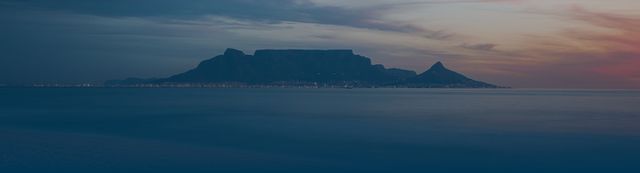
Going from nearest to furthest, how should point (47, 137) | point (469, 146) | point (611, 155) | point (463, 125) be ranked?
point (611, 155) < point (469, 146) < point (47, 137) < point (463, 125)

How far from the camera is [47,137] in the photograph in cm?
3766

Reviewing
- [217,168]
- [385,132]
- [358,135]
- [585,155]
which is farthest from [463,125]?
[217,168]

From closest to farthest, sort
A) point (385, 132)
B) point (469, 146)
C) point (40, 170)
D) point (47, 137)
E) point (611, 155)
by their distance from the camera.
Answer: point (40, 170)
point (611, 155)
point (469, 146)
point (47, 137)
point (385, 132)

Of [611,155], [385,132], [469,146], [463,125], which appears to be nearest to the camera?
[611,155]

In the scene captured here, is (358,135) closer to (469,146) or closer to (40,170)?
(469,146)

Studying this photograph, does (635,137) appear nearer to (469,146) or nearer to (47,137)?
(469,146)

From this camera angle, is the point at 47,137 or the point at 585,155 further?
the point at 47,137

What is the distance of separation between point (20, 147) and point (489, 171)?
75.6ft

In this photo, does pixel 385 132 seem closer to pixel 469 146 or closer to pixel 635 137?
pixel 469 146

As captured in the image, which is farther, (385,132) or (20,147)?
(385,132)

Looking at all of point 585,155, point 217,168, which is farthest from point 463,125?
point 217,168

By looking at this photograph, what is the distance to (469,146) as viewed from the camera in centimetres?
3325

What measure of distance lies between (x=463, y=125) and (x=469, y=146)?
51.3ft

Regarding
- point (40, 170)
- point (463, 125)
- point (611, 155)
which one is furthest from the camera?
point (463, 125)
